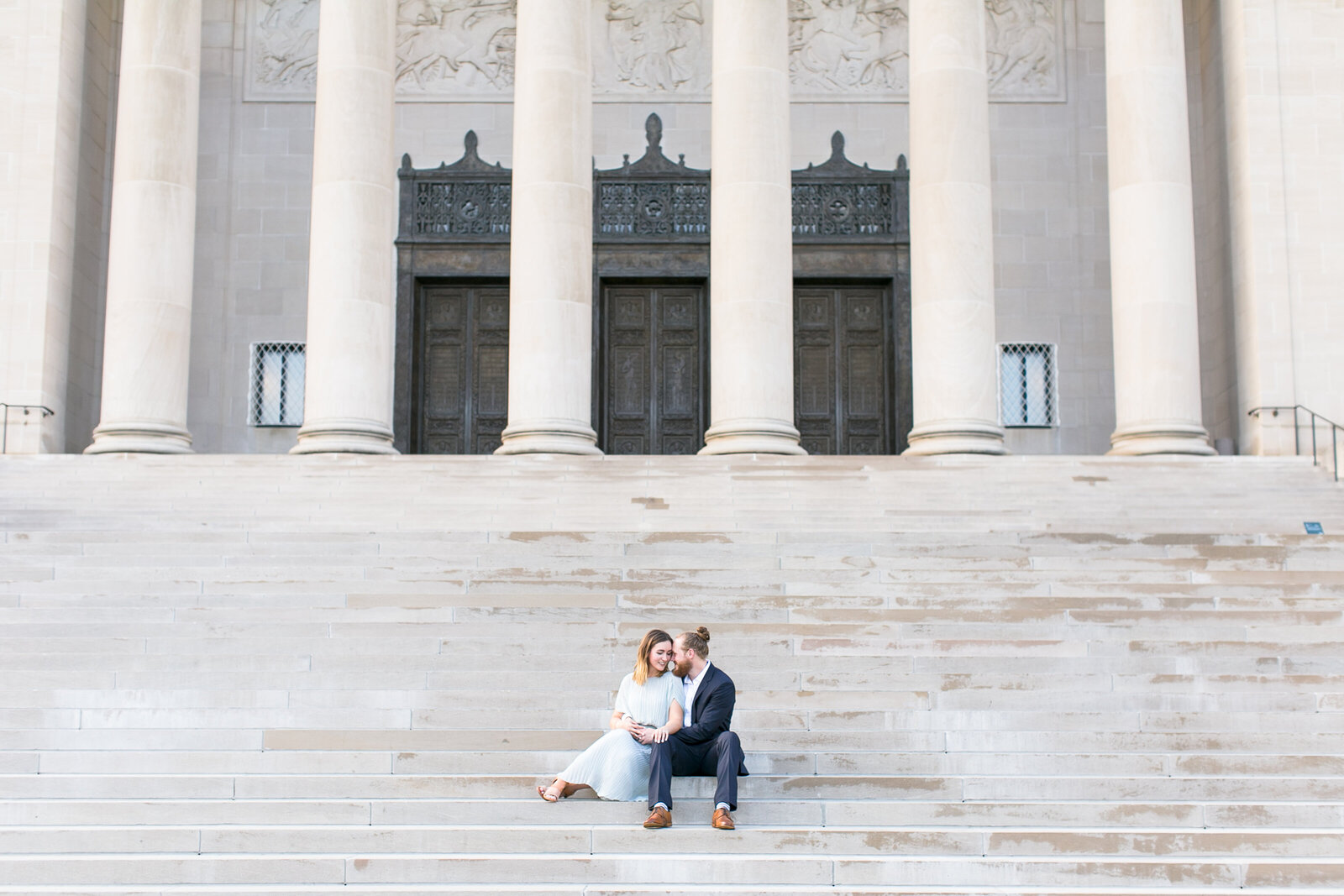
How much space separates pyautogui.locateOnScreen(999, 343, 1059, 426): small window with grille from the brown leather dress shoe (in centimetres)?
2605

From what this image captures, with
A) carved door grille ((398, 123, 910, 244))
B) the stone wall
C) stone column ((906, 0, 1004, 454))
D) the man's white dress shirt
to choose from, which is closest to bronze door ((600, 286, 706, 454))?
carved door grille ((398, 123, 910, 244))

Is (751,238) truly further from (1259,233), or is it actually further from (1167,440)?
(1259,233)

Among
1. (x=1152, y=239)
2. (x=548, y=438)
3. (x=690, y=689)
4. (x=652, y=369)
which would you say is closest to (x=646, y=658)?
(x=690, y=689)

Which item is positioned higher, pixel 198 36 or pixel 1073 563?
pixel 198 36

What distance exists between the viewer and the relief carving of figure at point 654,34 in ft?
129

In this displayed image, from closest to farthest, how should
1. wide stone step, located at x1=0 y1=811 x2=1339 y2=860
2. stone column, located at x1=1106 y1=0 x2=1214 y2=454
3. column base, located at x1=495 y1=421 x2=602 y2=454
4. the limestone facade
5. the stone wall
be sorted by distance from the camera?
1. wide stone step, located at x1=0 y1=811 x2=1339 y2=860
2. column base, located at x1=495 y1=421 x2=602 y2=454
3. stone column, located at x1=1106 y1=0 x2=1214 y2=454
4. the limestone facade
5. the stone wall

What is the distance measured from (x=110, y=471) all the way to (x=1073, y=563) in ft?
57.9

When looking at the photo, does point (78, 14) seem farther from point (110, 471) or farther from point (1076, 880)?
point (1076, 880)

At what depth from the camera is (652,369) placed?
3759 cm

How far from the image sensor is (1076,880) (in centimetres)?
1270

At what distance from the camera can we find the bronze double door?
37.3m

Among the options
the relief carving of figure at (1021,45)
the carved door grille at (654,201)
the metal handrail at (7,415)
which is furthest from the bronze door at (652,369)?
the metal handrail at (7,415)

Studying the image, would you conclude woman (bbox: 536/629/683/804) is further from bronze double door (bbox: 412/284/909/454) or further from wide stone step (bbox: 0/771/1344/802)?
bronze double door (bbox: 412/284/909/454)

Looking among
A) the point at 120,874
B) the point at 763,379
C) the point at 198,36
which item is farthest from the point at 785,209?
the point at 120,874
